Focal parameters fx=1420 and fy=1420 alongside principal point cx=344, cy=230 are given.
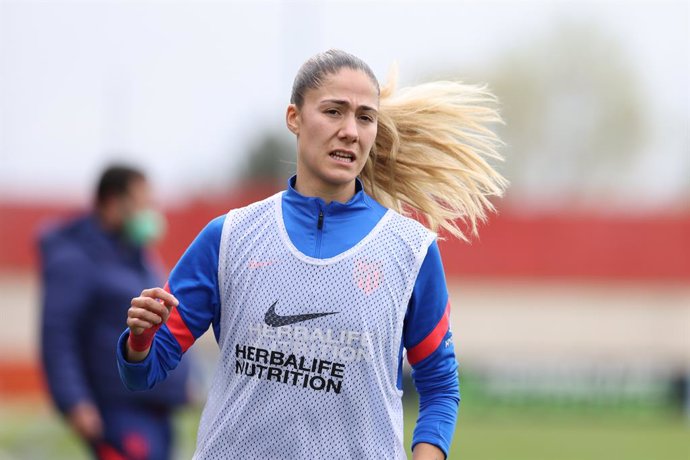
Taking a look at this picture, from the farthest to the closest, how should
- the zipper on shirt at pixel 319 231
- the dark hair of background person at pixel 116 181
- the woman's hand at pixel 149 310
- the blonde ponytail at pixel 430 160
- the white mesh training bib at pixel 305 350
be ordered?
the dark hair of background person at pixel 116 181 < the blonde ponytail at pixel 430 160 < the zipper on shirt at pixel 319 231 < the white mesh training bib at pixel 305 350 < the woman's hand at pixel 149 310

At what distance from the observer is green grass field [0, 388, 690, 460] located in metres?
14.2

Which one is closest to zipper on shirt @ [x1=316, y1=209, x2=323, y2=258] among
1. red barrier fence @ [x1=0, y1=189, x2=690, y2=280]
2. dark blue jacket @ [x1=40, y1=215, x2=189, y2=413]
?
dark blue jacket @ [x1=40, y1=215, x2=189, y2=413]

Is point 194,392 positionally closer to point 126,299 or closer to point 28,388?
point 126,299

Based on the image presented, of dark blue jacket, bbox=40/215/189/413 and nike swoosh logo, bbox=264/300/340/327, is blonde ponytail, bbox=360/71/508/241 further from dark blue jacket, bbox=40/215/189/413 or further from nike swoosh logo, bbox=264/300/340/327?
dark blue jacket, bbox=40/215/189/413

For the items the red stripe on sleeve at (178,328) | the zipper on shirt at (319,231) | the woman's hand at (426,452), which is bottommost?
the woman's hand at (426,452)

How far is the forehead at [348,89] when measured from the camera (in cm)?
413

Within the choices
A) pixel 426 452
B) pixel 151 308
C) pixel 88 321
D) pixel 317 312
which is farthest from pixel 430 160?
pixel 88 321

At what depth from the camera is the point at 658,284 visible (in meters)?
27.0

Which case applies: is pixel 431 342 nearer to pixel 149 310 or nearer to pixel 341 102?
pixel 341 102

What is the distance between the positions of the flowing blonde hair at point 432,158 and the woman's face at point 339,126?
437 millimetres

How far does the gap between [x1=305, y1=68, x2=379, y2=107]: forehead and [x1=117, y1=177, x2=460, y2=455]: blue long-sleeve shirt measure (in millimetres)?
300

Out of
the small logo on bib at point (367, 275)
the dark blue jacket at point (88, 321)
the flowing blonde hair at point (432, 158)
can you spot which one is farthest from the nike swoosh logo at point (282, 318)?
the dark blue jacket at point (88, 321)

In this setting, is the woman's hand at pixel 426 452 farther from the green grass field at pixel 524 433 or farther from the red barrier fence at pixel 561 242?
the red barrier fence at pixel 561 242

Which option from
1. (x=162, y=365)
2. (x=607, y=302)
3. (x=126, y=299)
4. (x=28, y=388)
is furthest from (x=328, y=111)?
(x=607, y=302)
